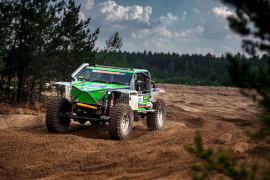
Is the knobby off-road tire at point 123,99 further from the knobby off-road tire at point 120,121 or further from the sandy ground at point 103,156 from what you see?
the sandy ground at point 103,156

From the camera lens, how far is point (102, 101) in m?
9.81

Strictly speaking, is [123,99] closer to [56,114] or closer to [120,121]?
[120,121]

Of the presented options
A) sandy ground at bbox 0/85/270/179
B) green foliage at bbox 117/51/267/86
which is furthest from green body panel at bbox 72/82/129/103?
green foliage at bbox 117/51/267/86

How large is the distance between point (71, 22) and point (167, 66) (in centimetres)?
9877

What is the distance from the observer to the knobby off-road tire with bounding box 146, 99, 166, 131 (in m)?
12.2

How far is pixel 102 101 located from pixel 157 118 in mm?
3130

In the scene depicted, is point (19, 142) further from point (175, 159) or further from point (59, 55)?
point (59, 55)

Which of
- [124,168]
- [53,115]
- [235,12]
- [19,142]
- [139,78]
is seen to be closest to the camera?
[235,12]

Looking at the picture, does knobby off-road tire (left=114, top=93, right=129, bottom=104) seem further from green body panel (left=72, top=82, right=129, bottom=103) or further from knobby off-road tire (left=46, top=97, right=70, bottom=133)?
knobby off-road tire (left=46, top=97, right=70, bottom=133)

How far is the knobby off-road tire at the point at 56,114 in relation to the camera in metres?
9.94

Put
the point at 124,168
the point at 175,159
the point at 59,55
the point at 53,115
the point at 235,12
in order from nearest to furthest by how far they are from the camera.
A: the point at 235,12 < the point at 124,168 < the point at 175,159 < the point at 53,115 < the point at 59,55

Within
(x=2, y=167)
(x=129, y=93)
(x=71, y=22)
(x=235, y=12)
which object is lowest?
(x=2, y=167)

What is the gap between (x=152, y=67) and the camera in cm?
Answer: 11519

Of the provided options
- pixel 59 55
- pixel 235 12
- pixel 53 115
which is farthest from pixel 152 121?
pixel 59 55
